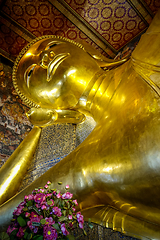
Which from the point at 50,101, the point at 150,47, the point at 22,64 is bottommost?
the point at 50,101

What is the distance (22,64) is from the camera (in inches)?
49.9

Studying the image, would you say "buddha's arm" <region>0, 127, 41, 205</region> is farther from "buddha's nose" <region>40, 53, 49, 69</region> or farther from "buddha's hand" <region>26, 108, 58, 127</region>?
Result: "buddha's nose" <region>40, 53, 49, 69</region>

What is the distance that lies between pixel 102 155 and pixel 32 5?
2276 mm

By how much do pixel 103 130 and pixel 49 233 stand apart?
518 mm

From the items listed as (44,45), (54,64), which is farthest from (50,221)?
(44,45)

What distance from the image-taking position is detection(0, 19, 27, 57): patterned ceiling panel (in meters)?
2.48

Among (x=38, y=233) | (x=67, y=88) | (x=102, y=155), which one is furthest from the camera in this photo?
(x=67, y=88)

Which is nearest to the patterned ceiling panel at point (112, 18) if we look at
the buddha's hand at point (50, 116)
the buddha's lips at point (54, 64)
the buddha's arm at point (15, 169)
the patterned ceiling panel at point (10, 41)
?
the patterned ceiling panel at point (10, 41)

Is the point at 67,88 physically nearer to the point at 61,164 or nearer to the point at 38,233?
the point at 61,164

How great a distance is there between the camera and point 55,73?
1.16 m

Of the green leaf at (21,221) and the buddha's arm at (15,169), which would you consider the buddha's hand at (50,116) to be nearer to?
the buddha's arm at (15,169)

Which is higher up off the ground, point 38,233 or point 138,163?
point 138,163

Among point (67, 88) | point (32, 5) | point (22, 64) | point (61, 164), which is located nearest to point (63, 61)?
point (67, 88)

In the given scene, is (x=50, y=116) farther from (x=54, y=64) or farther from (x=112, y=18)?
(x=112, y=18)
